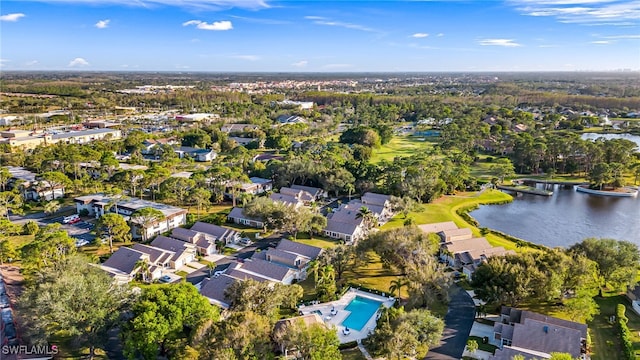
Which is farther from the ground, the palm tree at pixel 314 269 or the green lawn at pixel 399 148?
the green lawn at pixel 399 148

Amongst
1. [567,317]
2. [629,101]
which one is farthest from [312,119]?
[629,101]

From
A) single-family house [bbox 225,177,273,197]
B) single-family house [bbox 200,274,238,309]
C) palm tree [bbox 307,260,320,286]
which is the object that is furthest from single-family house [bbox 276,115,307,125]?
single-family house [bbox 200,274,238,309]

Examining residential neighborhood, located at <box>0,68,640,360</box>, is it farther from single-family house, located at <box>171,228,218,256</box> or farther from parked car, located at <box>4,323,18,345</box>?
single-family house, located at <box>171,228,218,256</box>

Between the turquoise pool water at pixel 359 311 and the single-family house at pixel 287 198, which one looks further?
the single-family house at pixel 287 198

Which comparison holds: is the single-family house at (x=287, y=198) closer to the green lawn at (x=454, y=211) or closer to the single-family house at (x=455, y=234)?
the green lawn at (x=454, y=211)

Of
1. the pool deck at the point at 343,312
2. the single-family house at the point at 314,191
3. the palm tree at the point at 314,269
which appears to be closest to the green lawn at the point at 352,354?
the pool deck at the point at 343,312

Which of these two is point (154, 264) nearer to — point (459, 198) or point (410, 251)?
point (410, 251)
